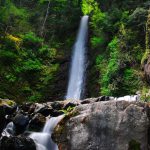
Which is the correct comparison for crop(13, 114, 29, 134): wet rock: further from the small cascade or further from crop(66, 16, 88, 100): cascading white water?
crop(66, 16, 88, 100): cascading white water

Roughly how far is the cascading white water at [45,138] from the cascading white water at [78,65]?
11640 mm

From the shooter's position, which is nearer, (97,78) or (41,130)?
(41,130)

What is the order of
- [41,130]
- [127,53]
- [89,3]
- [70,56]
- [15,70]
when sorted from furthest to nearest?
[89,3] → [70,56] → [15,70] → [127,53] → [41,130]

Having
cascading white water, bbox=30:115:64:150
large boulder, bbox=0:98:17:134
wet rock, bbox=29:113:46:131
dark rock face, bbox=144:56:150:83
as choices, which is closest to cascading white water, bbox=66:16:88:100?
dark rock face, bbox=144:56:150:83

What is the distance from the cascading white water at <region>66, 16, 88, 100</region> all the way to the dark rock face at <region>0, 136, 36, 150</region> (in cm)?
1488

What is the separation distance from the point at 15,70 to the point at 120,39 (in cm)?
861

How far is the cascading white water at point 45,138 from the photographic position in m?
11.8

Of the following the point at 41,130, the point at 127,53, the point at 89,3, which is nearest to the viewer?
the point at 41,130

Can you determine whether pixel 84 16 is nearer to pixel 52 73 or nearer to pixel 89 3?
pixel 89 3

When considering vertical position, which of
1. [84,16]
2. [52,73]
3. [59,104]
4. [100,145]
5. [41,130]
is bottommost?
[100,145]

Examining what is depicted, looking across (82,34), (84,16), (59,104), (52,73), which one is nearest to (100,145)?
(59,104)

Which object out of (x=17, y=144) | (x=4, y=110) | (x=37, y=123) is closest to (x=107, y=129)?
(x=17, y=144)

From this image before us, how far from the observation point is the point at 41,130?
1378 cm

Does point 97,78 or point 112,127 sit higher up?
point 97,78
